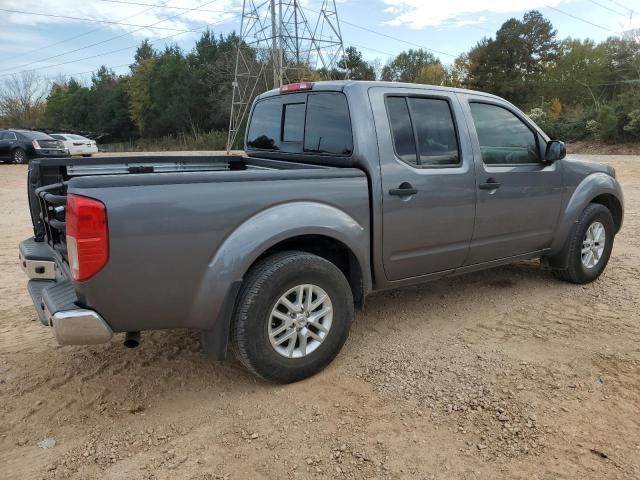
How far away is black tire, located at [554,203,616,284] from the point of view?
4809mm

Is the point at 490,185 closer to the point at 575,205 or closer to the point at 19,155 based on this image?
the point at 575,205

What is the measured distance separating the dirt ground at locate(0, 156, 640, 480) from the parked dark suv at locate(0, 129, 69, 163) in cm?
1852

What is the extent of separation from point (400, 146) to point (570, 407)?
1954mm

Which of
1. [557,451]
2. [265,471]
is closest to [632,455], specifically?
[557,451]

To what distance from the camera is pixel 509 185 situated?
4.19m

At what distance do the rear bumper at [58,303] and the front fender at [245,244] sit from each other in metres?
0.50

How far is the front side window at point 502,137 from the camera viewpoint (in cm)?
413

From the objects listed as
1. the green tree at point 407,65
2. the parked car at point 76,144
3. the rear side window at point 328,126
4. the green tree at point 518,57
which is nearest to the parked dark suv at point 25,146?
the parked car at point 76,144

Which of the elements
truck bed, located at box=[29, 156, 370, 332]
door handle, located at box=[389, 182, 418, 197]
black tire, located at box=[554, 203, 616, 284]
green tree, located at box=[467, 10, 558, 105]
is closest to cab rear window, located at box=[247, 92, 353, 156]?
door handle, located at box=[389, 182, 418, 197]

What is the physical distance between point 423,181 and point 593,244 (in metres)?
2.45

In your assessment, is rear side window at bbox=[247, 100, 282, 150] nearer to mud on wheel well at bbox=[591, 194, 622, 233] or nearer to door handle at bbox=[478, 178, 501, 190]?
door handle at bbox=[478, 178, 501, 190]

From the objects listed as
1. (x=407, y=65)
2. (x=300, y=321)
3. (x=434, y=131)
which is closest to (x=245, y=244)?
(x=300, y=321)

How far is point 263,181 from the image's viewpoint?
9.67 feet

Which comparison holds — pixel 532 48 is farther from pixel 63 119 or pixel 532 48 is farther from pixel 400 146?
pixel 63 119
